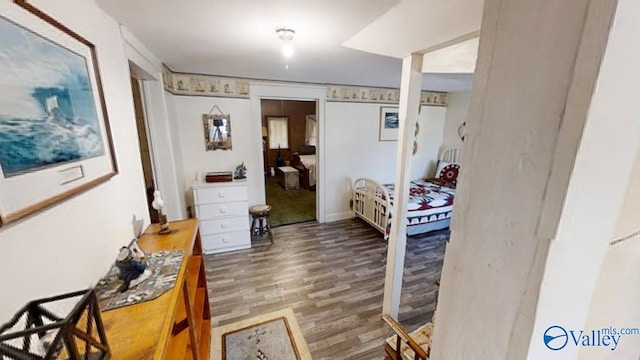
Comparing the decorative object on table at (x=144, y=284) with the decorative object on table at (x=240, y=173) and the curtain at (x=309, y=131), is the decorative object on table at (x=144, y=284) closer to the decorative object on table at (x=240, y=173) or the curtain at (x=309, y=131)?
the decorative object on table at (x=240, y=173)

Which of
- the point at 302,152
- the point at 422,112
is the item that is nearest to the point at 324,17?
the point at 422,112

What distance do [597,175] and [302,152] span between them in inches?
297

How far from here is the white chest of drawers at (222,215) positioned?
117 inches

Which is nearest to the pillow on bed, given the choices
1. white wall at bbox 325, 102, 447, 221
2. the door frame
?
white wall at bbox 325, 102, 447, 221

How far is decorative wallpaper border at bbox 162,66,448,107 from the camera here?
2.92m

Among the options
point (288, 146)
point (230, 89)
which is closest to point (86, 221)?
point (230, 89)

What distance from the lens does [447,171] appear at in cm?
445

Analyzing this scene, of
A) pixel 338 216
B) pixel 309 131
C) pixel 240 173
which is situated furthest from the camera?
pixel 309 131

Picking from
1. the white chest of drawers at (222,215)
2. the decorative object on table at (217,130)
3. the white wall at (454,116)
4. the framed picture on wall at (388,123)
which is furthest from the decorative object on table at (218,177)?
the white wall at (454,116)

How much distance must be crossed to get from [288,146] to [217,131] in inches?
181

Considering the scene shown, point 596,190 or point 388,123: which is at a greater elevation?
point 388,123

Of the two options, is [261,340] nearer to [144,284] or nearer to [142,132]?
[144,284]

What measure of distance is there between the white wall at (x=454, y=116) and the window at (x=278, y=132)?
4.50 meters

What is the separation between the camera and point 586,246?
0.26 metres
